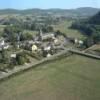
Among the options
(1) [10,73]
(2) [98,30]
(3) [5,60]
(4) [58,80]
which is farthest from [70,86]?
(2) [98,30]

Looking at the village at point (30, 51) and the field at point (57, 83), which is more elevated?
the field at point (57, 83)

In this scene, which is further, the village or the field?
the village

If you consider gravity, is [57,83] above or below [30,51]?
above

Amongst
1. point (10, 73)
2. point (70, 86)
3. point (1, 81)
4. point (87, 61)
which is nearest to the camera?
point (70, 86)

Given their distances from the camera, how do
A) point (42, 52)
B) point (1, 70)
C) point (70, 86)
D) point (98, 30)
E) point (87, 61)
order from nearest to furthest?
point (70, 86) < point (1, 70) < point (87, 61) < point (42, 52) < point (98, 30)

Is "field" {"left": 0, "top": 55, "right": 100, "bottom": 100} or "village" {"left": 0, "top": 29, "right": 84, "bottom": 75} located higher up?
"field" {"left": 0, "top": 55, "right": 100, "bottom": 100}

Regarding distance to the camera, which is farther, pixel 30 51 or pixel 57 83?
pixel 30 51

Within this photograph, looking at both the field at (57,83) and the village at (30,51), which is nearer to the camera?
the field at (57,83)

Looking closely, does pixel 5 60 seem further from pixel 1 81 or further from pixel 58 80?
pixel 58 80
